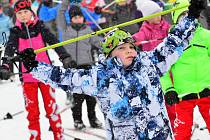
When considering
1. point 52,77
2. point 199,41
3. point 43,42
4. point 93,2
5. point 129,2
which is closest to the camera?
point 52,77

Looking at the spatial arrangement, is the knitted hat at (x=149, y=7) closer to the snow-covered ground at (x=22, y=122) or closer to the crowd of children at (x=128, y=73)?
the crowd of children at (x=128, y=73)

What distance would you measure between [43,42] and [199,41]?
1.92 metres

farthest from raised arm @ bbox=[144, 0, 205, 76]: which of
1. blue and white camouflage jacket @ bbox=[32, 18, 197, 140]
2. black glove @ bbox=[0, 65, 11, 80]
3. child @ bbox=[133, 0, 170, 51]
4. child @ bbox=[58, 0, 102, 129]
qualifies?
child @ bbox=[58, 0, 102, 129]

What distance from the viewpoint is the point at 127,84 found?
3.43m

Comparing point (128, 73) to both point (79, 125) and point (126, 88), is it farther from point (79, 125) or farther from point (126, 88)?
point (79, 125)

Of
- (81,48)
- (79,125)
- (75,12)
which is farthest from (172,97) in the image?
(75,12)

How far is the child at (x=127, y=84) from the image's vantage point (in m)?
3.42

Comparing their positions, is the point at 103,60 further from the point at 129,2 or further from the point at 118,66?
the point at 129,2

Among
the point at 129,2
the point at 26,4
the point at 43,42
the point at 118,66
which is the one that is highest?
the point at 129,2

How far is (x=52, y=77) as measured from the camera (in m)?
3.42

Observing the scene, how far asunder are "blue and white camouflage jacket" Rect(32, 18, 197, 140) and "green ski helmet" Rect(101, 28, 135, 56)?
119 millimetres

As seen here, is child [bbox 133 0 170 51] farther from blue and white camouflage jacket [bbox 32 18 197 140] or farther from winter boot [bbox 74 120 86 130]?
blue and white camouflage jacket [bbox 32 18 197 140]

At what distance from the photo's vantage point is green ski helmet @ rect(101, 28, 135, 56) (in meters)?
3.51

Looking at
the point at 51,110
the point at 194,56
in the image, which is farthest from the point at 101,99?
the point at 51,110
